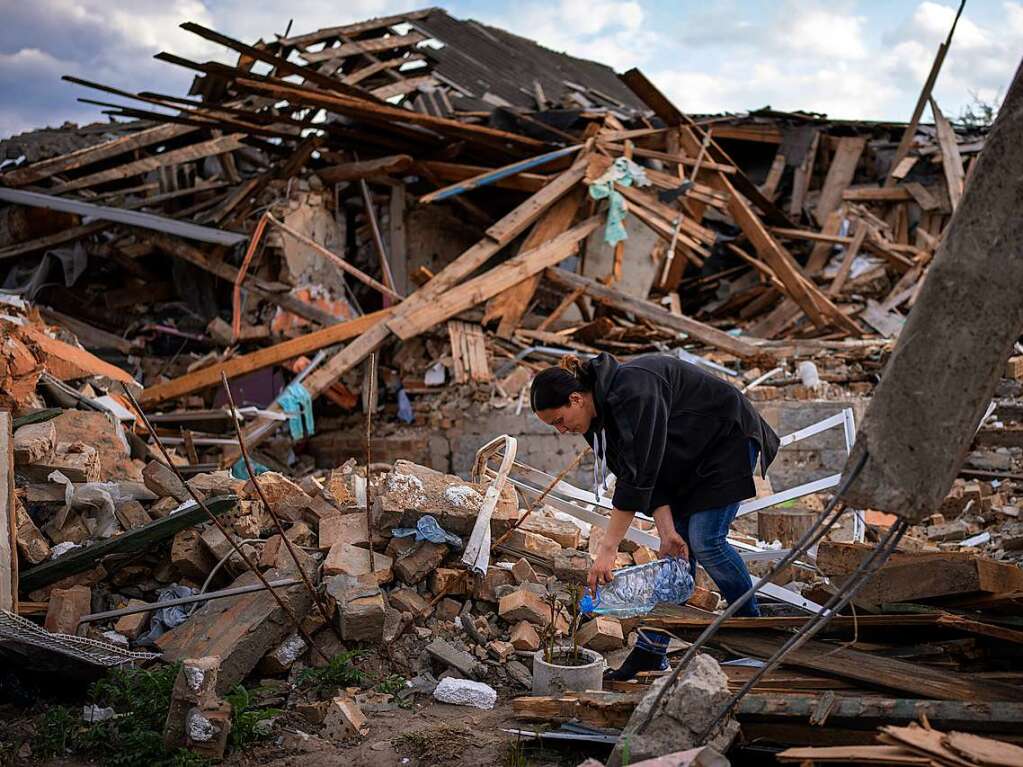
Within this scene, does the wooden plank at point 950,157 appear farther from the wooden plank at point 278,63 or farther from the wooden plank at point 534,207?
the wooden plank at point 278,63

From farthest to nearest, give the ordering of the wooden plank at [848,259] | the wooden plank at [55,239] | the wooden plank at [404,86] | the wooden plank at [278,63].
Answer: the wooden plank at [848,259] → the wooden plank at [404,86] → the wooden plank at [55,239] → the wooden plank at [278,63]

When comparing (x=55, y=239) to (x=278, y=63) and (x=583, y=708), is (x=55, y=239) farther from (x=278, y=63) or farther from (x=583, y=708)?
(x=583, y=708)

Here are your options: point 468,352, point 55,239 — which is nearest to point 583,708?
point 468,352

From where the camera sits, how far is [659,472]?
400 centimetres

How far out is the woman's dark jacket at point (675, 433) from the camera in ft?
12.5

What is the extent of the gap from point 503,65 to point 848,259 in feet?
23.1

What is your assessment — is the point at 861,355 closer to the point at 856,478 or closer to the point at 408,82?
the point at 408,82

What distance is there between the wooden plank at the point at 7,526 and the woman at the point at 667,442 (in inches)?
113

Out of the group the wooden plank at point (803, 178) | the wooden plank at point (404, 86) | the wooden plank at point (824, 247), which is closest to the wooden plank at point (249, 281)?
the wooden plank at point (404, 86)

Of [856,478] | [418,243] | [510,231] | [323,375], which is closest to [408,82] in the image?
[418,243]

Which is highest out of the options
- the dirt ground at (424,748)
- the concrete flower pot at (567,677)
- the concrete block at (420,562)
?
the concrete block at (420,562)

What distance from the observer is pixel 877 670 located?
12.1 feet

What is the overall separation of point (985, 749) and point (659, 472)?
1628 mm

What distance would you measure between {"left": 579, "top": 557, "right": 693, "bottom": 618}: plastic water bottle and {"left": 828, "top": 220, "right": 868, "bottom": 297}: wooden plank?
10391 mm
